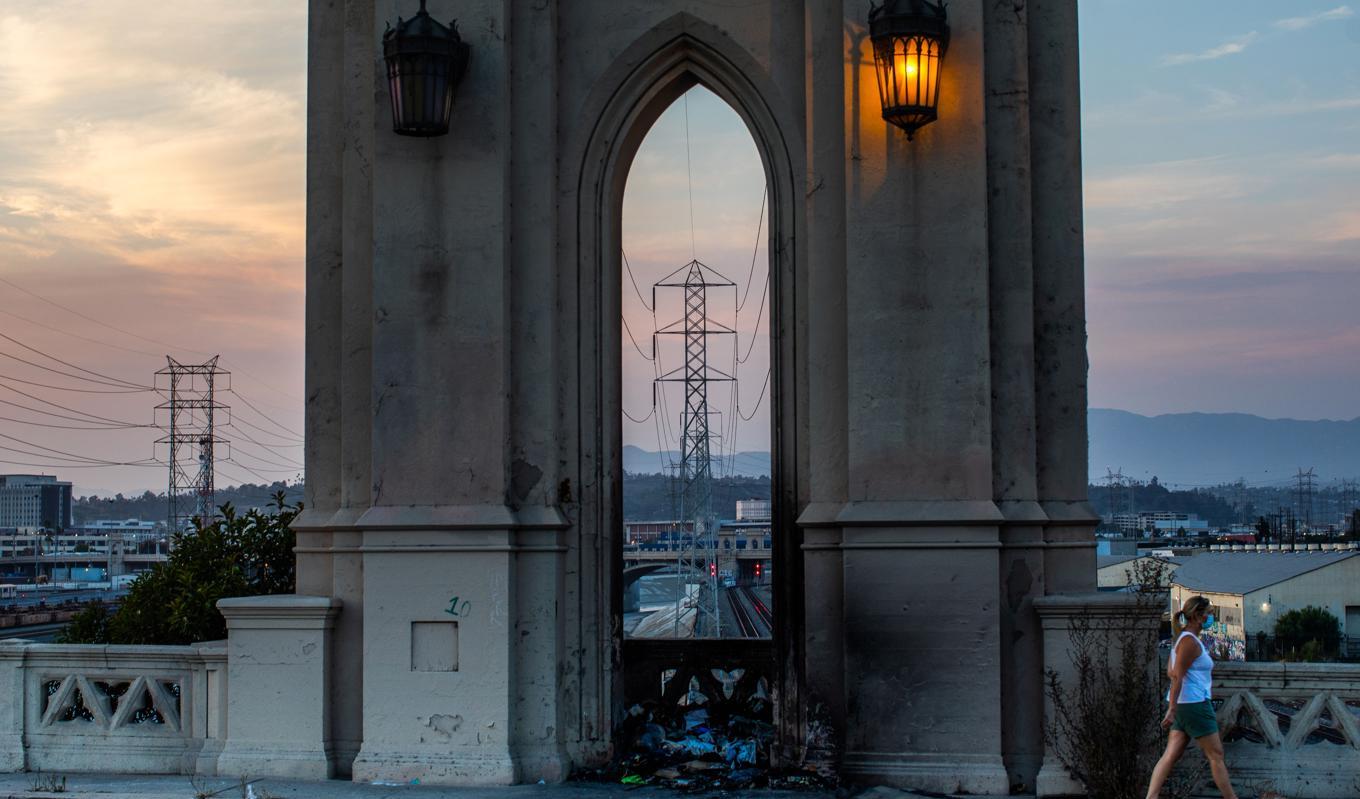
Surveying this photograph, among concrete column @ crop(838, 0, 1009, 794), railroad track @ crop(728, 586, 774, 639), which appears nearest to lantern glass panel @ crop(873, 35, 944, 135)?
concrete column @ crop(838, 0, 1009, 794)

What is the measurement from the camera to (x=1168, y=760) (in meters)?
8.48

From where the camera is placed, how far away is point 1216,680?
367 inches

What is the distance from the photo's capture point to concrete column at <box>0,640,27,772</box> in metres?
10.4

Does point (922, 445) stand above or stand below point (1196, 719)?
above

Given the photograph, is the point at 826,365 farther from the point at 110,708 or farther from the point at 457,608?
Result: the point at 110,708

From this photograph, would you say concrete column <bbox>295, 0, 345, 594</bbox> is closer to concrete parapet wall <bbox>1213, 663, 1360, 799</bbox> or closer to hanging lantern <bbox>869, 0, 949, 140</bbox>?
hanging lantern <bbox>869, 0, 949, 140</bbox>

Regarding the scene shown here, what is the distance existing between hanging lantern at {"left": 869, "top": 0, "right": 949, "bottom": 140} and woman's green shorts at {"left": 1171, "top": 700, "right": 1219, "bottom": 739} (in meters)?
3.99

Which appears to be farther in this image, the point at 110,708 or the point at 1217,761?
the point at 110,708

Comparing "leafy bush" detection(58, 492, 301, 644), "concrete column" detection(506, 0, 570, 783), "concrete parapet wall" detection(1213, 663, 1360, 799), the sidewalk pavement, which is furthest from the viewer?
"leafy bush" detection(58, 492, 301, 644)

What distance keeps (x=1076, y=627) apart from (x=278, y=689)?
5334 mm

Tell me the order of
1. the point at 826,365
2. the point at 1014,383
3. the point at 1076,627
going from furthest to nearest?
the point at 826,365 → the point at 1014,383 → the point at 1076,627

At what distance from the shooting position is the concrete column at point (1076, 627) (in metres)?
9.16

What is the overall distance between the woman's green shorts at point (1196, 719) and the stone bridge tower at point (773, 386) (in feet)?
3.72

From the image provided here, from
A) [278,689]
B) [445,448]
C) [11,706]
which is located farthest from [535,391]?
[11,706]
